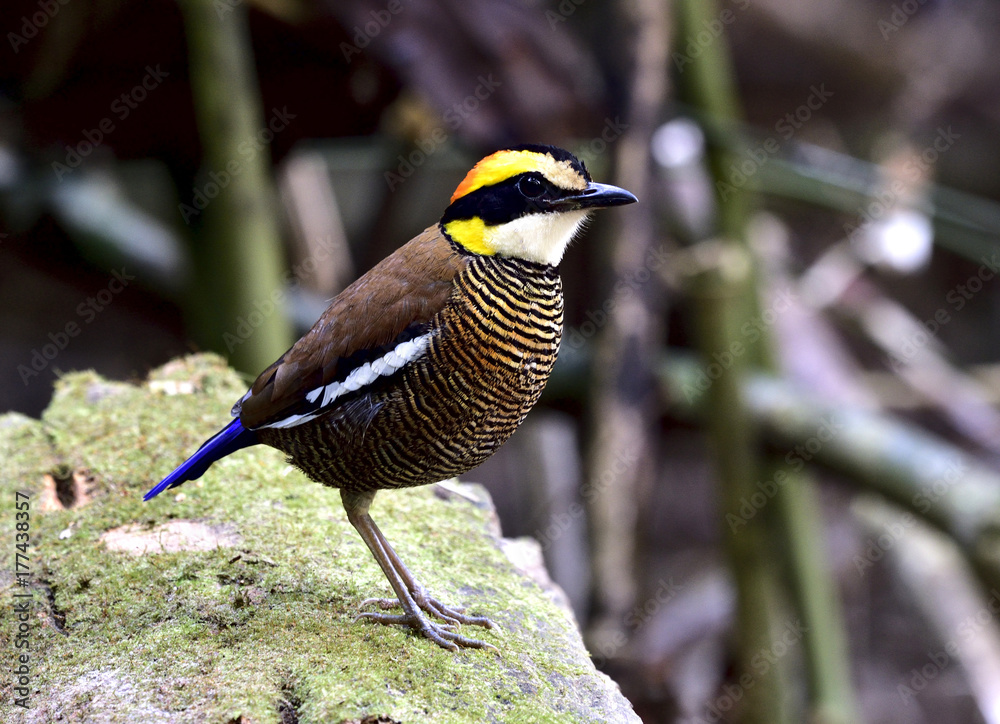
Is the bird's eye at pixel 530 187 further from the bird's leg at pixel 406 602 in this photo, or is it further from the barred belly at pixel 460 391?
the bird's leg at pixel 406 602

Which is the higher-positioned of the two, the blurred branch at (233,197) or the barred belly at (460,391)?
the blurred branch at (233,197)

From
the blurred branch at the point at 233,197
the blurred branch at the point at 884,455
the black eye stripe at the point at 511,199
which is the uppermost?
the blurred branch at the point at 233,197

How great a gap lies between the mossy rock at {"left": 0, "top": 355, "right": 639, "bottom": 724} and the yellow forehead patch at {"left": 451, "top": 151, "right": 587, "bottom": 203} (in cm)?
127

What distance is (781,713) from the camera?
17.4ft


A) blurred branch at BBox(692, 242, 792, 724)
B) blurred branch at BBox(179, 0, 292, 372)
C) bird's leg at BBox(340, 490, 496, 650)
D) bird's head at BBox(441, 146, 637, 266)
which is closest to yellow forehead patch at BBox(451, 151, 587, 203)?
bird's head at BBox(441, 146, 637, 266)

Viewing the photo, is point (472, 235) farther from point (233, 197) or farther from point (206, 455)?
point (233, 197)

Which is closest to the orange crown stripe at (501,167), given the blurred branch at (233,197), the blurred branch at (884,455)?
the blurred branch at (233,197)

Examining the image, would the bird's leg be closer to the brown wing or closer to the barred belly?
the barred belly

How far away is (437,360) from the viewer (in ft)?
8.80

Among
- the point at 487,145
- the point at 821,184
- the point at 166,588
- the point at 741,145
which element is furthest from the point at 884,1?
the point at 166,588

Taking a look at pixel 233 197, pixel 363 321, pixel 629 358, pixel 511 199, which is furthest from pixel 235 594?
pixel 629 358

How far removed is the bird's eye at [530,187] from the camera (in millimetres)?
2783

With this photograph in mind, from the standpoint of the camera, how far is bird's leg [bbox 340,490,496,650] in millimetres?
2705

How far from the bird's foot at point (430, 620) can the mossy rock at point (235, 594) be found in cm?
3
